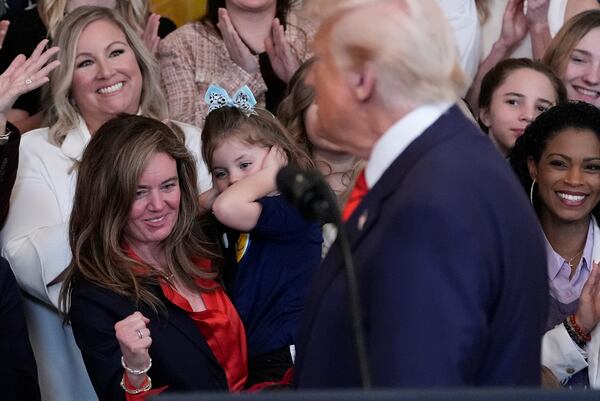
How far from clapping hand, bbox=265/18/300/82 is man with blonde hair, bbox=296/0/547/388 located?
2374 mm

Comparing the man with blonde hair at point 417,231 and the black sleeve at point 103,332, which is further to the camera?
the black sleeve at point 103,332

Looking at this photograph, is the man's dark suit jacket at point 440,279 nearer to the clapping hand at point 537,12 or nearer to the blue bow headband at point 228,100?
the blue bow headband at point 228,100

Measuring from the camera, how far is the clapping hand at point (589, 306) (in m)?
3.45

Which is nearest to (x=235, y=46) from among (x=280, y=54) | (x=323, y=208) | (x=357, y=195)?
(x=280, y=54)

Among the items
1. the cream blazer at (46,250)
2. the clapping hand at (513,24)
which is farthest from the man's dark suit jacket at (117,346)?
the clapping hand at (513,24)

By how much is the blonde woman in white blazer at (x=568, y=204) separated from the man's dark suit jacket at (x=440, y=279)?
1548 millimetres

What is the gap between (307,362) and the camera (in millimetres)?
2021

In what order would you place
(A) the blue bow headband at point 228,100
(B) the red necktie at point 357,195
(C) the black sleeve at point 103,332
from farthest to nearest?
(A) the blue bow headband at point 228,100, (C) the black sleeve at point 103,332, (B) the red necktie at point 357,195

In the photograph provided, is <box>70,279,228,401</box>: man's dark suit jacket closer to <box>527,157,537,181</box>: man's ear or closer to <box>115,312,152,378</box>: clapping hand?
<box>115,312,152,378</box>: clapping hand

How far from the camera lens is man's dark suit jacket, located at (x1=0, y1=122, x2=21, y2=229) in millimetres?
3518

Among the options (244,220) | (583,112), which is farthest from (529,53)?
(244,220)

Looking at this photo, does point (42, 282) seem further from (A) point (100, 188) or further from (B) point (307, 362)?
(B) point (307, 362)

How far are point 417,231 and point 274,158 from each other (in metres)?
1.73

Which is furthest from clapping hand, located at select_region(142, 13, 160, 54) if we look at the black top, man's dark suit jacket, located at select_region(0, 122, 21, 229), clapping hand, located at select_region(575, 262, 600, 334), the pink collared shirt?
clapping hand, located at select_region(575, 262, 600, 334)
